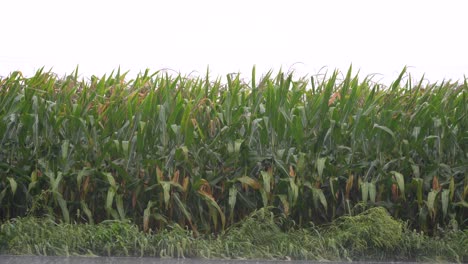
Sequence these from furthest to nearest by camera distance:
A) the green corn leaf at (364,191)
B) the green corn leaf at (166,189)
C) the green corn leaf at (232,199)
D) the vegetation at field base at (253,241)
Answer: the green corn leaf at (364,191), the green corn leaf at (232,199), the green corn leaf at (166,189), the vegetation at field base at (253,241)

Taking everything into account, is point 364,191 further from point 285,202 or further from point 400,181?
point 285,202

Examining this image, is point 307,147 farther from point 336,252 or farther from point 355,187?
point 336,252

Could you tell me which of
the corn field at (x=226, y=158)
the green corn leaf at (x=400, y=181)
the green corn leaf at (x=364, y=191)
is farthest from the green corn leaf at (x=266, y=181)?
the green corn leaf at (x=400, y=181)

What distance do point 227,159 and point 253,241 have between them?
28.0 inches

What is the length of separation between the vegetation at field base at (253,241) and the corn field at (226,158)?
21cm

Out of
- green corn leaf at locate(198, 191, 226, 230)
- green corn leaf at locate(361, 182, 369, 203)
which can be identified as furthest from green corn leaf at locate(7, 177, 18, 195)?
green corn leaf at locate(361, 182, 369, 203)

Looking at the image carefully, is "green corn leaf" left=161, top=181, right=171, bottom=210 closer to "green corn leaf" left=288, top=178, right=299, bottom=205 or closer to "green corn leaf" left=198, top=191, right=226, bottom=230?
"green corn leaf" left=198, top=191, right=226, bottom=230

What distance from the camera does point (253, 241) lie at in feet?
18.8

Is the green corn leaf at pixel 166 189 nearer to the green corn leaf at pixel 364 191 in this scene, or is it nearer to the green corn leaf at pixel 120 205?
the green corn leaf at pixel 120 205

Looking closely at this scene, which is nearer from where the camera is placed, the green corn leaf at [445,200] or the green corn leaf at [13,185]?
the green corn leaf at [13,185]

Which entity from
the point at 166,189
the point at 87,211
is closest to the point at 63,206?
the point at 87,211

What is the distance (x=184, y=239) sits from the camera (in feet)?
18.2

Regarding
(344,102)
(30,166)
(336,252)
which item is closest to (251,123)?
(344,102)

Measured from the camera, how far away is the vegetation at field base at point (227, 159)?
6.06 metres
